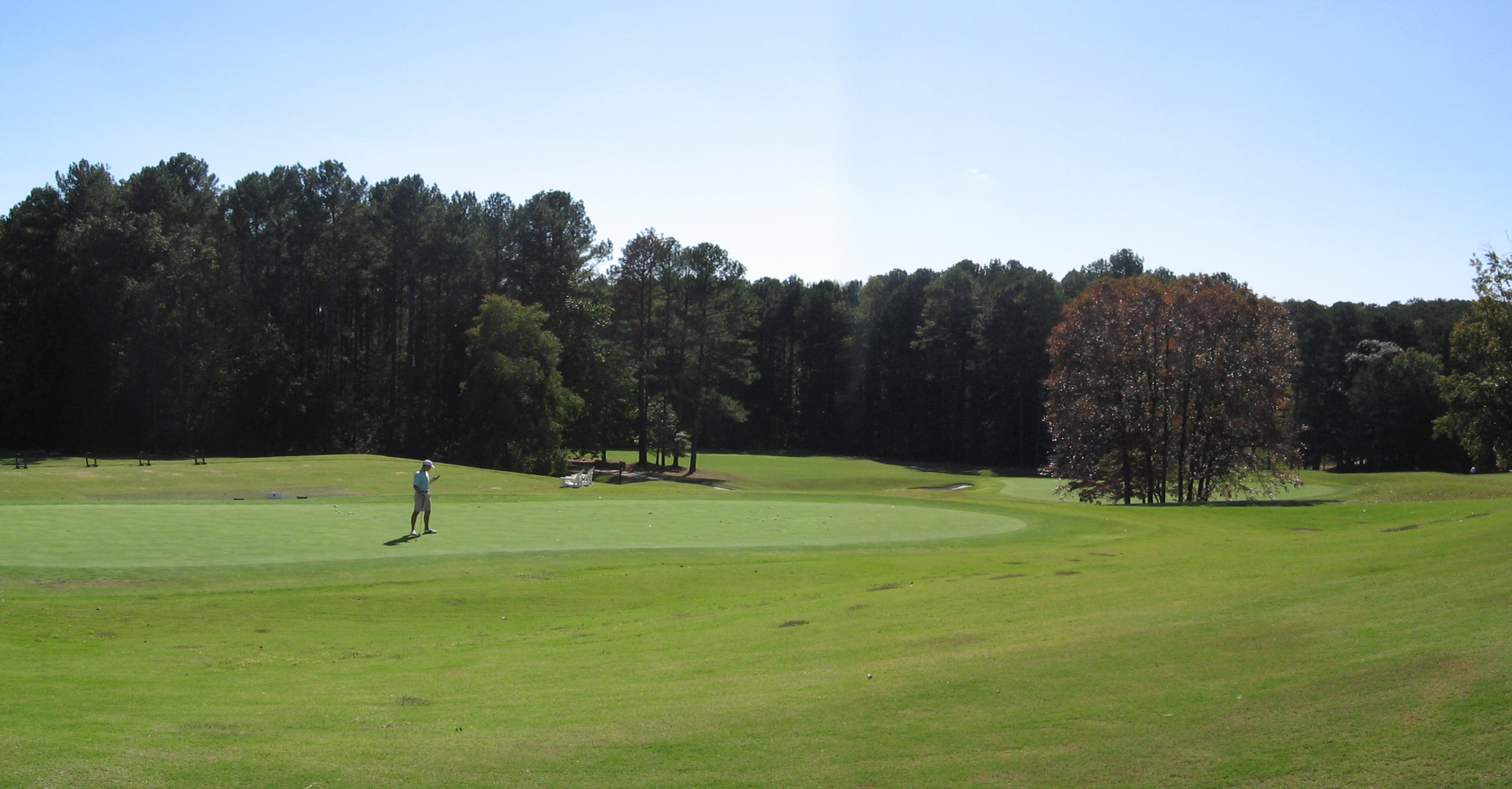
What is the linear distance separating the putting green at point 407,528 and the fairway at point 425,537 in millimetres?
44

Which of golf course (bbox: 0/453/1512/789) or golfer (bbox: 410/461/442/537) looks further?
golfer (bbox: 410/461/442/537)

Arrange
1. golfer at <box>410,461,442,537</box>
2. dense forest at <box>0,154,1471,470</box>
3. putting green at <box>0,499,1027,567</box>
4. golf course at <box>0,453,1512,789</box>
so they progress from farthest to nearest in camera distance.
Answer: dense forest at <box>0,154,1471,470</box>, golfer at <box>410,461,442,537</box>, putting green at <box>0,499,1027,567</box>, golf course at <box>0,453,1512,789</box>

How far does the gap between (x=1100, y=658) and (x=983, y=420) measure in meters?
92.4

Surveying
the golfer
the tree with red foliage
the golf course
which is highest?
the tree with red foliage

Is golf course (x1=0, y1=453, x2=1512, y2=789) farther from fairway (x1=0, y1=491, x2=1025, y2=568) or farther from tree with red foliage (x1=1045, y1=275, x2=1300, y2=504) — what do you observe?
tree with red foliage (x1=1045, y1=275, x2=1300, y2=504)

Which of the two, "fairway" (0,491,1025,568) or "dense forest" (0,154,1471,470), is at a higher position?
"dense forest" (0,154,1471,470)

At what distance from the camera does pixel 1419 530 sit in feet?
70.3

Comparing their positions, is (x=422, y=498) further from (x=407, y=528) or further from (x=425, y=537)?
(x=407, y=528)

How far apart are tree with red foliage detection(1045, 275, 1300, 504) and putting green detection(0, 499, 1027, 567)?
741 inches

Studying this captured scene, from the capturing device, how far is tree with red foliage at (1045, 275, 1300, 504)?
47.6 meters

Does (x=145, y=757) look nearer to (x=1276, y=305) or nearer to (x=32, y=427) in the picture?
(x=1276, y=305)

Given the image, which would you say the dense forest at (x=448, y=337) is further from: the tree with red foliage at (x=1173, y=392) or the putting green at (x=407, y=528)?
the putting green at (x=407, y=528)

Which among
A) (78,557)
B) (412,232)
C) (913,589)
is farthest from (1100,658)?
(412,232)

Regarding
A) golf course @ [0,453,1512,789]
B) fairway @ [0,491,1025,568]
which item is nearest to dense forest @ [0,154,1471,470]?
fairway @ [0,491,1025,568]
